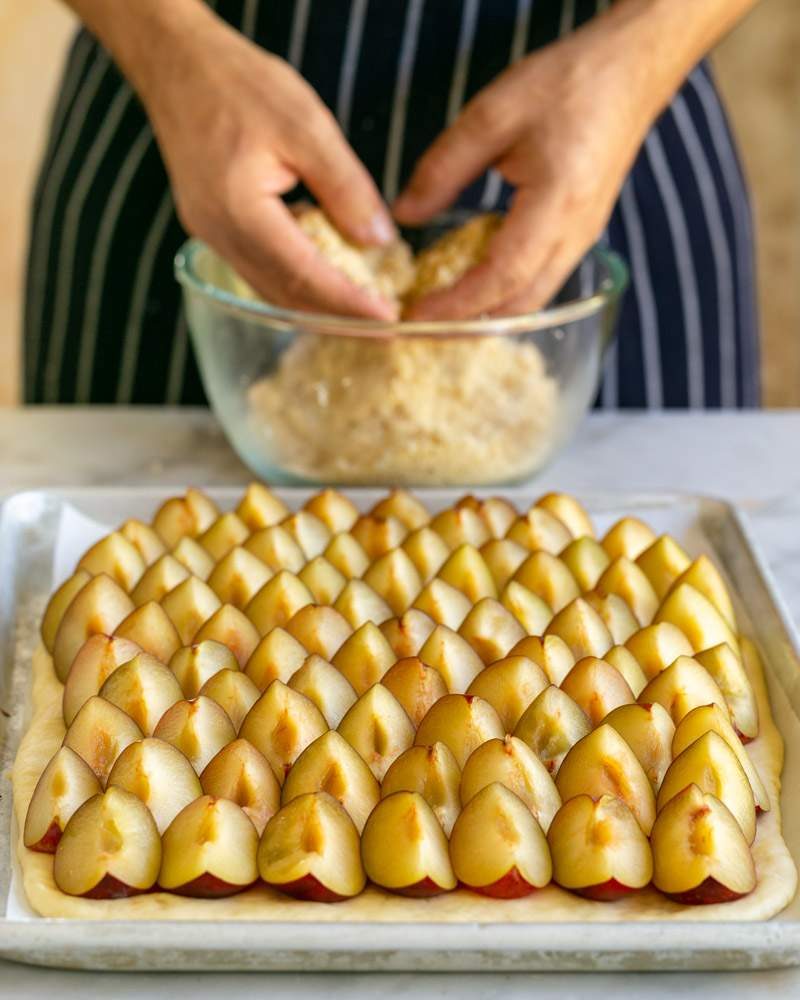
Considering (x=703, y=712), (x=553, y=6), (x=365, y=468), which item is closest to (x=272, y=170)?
(x=365, y=468)

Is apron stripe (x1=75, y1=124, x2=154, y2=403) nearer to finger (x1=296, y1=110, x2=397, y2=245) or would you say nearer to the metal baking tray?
finger (x1=296, y1=110, x2=397, y2=245)

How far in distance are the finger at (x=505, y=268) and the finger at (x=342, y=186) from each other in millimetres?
65

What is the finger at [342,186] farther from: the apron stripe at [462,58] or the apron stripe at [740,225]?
the apron stripe at [740,225]

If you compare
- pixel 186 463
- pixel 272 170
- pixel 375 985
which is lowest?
pixel 186 463

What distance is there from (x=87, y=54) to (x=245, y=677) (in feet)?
2.31

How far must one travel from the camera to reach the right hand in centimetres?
89

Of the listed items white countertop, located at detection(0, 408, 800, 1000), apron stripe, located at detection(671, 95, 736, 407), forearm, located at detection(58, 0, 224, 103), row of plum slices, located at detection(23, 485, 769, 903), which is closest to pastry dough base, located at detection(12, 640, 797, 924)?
row of plum slices, located at detection(23, 485, 769, 903)

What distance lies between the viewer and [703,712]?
622 millimetres

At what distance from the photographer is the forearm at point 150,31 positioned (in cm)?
96

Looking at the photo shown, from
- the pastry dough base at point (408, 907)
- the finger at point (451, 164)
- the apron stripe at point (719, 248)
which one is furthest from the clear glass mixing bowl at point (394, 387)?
the pastry dough base at point (408, 907)

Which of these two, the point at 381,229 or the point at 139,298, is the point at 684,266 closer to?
the point at 381,229

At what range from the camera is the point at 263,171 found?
0.90 meters

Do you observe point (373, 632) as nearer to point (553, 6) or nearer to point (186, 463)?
point (186, 463)

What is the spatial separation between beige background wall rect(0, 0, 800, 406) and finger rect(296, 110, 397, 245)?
159 centimetres
